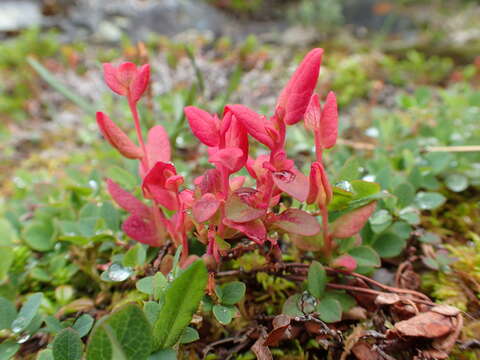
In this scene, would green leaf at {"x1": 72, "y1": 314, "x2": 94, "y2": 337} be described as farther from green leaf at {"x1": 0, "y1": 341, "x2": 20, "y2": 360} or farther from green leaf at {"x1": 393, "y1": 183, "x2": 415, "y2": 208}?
green leaf at {"x1": 393, "y1": 183, "x2": 415, "y2": 208}

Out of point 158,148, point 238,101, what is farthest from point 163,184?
point 238,101

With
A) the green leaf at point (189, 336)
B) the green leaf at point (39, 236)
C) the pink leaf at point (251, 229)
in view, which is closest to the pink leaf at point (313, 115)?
the pink leaf at point (251, 229)

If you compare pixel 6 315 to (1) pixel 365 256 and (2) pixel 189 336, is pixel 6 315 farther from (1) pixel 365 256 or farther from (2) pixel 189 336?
(1) pixel 365 256

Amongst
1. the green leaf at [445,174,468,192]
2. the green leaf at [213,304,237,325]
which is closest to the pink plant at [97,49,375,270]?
the green leaf at [213,304,237,325]

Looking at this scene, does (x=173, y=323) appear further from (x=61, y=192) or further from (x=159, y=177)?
(x=61, y=192)

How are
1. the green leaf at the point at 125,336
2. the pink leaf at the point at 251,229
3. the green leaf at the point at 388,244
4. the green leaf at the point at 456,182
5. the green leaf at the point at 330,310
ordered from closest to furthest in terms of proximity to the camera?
the green leaf at the point at 125,336, the pink leaf at the point at 251,229, the green leaf at the point at 330,310, the green leaf at the point at 388,244, the green leaf at the point at 456,182

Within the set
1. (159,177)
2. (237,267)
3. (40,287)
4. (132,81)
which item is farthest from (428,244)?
(40,287)

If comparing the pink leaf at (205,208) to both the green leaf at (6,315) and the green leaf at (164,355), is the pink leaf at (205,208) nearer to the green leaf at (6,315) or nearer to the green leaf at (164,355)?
the green leaf at (164,355)
